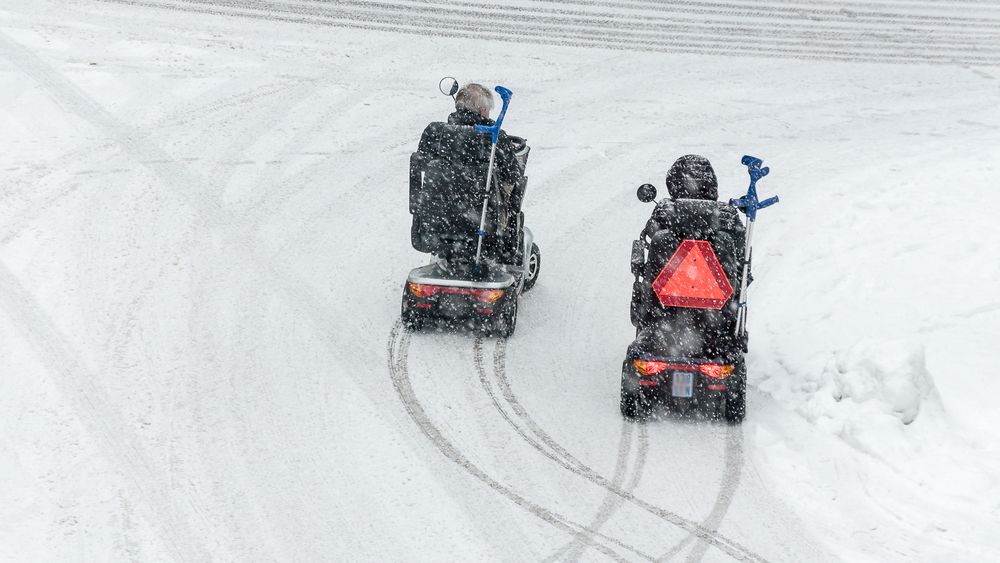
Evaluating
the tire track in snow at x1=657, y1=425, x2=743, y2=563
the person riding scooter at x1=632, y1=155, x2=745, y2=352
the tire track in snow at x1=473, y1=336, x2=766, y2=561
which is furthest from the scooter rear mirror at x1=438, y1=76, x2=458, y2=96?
the tire track in snow at x1=657, y1=425, x2=743, y2=563

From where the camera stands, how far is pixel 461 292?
940 cm

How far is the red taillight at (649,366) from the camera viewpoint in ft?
26.4

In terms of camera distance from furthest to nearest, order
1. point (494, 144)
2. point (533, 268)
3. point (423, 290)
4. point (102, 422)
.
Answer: point (533, 268)
point (423, 290)
point (494, 144)
point (102, 422)

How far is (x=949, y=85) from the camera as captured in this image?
17.9m

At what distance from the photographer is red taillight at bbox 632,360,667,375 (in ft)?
26.4

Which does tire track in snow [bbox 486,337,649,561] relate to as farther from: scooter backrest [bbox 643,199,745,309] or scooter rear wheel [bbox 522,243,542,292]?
scooter rear wheel [bbox 522,243,542,292]

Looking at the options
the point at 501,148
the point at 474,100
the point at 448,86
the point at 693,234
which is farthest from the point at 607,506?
the point at 474,100

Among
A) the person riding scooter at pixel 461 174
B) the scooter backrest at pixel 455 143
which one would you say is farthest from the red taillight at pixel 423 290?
the scooter backrest at pixel 455 143

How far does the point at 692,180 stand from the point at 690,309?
0.91 m

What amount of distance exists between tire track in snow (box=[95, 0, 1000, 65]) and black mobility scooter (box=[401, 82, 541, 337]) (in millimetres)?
9269

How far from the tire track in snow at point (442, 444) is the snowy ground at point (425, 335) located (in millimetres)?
25

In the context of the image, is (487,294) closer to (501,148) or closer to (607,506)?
(501,148)

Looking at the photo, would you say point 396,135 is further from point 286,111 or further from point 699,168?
point 699,168

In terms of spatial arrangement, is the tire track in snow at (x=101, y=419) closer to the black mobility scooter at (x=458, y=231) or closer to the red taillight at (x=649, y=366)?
the black mobility scooter at (x=458, y=231)
